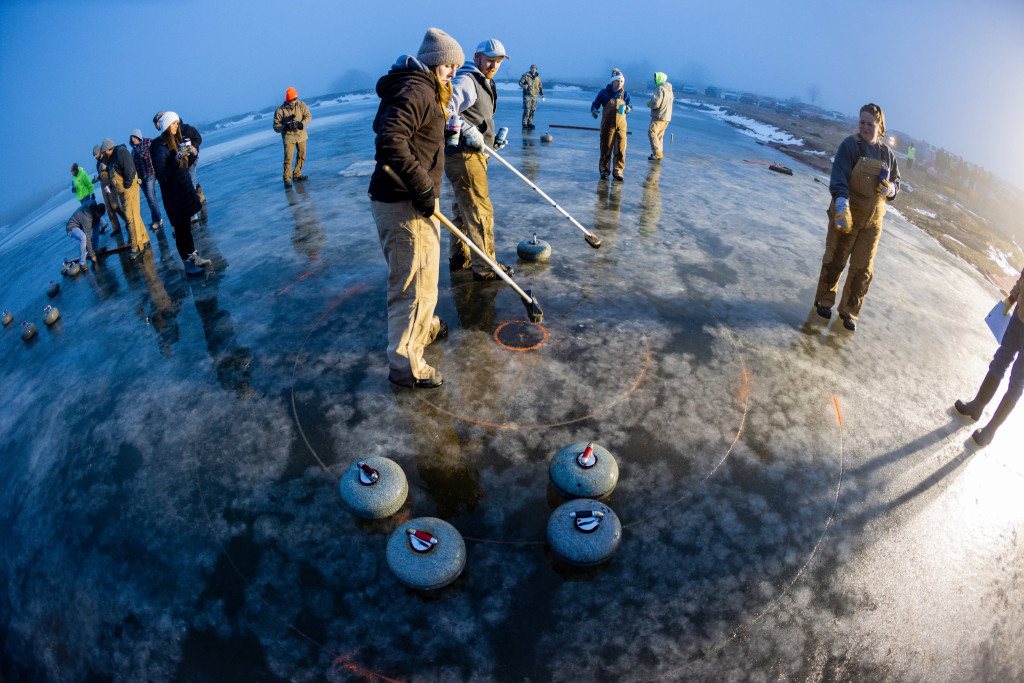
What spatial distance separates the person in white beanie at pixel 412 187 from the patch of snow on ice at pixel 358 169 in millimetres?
9242

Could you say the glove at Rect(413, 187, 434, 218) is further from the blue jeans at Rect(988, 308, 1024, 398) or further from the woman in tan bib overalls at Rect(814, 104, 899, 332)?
the blue jeans at Rect(988, 308, 1024, 398)

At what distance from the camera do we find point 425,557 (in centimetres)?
314

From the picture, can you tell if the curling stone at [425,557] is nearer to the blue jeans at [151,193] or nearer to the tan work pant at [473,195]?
the tan work pant at [473,195]

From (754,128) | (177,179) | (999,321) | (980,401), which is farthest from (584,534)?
(754,128)

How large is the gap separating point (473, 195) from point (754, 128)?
99.4 feet

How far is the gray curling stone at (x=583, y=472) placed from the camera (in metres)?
3.65

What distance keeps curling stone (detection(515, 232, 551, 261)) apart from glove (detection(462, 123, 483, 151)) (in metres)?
1.86

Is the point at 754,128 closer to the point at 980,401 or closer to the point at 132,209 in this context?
the point at 980,401

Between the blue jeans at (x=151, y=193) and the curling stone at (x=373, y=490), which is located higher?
the blue jeans at (x=151, y=193)

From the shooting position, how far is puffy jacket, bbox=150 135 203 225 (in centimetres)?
702

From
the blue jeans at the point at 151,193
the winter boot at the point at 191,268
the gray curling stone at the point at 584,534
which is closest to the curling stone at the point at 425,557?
the gray curling stone at the point at 584,534

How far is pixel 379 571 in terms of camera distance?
3357 millimetres

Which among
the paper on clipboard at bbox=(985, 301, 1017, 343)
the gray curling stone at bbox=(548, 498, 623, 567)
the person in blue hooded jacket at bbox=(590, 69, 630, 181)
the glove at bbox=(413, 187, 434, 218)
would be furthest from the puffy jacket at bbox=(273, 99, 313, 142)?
the paper on clipboard at bbox=(985, 301, 1017, 343)

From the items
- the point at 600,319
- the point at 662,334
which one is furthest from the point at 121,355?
the point at 662,334
